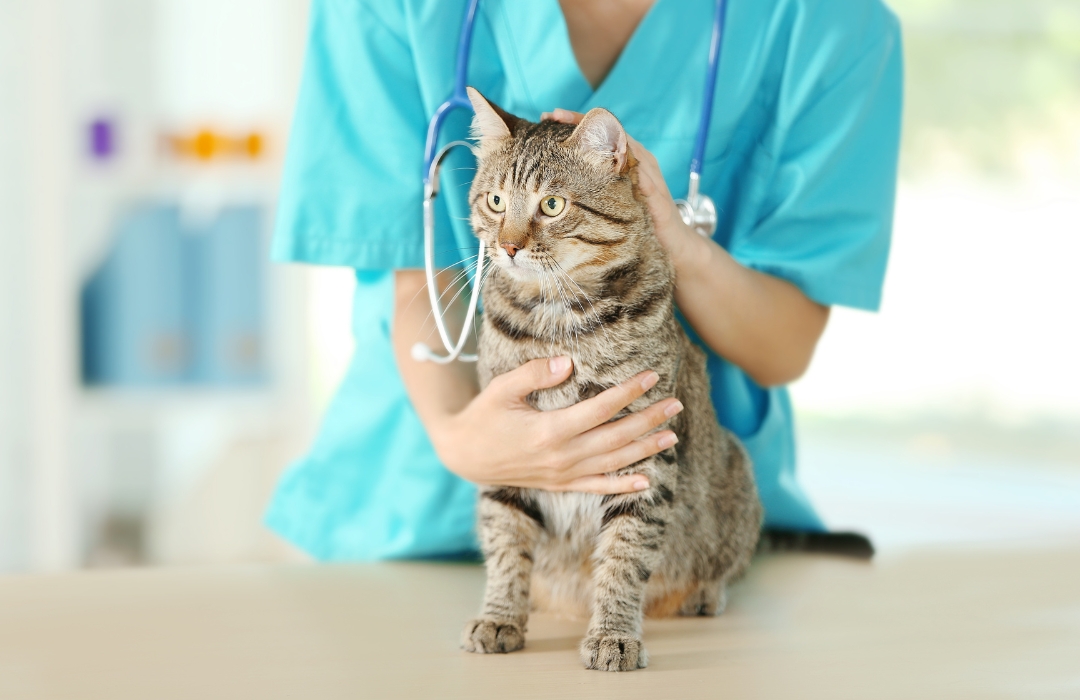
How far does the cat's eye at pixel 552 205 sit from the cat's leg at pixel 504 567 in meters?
0.27

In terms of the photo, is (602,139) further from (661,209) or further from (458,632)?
(458,632)

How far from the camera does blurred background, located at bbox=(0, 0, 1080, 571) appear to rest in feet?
6.51

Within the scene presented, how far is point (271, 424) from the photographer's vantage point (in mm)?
2107

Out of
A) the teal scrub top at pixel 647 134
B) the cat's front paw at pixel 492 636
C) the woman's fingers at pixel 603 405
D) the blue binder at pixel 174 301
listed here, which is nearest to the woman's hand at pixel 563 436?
the woman's fingers at pixel 603 405

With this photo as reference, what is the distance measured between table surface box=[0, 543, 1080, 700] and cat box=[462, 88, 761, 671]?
0.04 meters

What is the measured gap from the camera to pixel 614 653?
783mm

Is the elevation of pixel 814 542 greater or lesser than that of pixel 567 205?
lesser

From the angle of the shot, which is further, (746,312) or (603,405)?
(746,312)

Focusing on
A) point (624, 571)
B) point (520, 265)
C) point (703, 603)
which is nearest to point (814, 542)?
point (703, 603)

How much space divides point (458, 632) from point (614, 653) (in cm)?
17

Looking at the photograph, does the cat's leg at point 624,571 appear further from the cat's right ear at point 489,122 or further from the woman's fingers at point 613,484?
the cat's right ear at point 489,122

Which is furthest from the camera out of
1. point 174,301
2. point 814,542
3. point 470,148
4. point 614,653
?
point 174,301

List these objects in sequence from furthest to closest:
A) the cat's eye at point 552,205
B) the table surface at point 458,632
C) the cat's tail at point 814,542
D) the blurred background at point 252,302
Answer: the blurred background at point 252,302 < the cat's tail at point 814,542 < the cat's eye at point 552,205 < the table surface at point 458,632

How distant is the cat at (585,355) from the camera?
0.84 m
